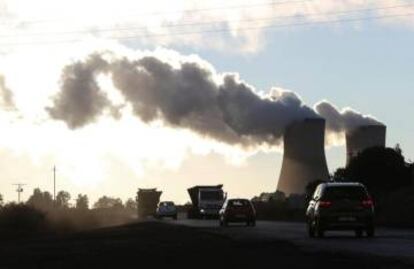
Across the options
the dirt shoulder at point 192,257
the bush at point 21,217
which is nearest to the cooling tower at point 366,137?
the bush at point 21,217

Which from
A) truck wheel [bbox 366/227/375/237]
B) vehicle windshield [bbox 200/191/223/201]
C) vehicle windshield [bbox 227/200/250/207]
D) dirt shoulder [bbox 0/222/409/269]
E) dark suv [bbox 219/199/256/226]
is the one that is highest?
vehicle windshield [bbox 200/191/223/201]

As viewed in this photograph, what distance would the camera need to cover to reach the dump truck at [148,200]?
103 metres

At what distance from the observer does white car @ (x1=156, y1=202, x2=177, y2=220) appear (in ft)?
294

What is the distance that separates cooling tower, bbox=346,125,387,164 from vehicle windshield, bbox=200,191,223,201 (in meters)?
19.2

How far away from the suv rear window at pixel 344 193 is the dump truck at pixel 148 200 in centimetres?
6931

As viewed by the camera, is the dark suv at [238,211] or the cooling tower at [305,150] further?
the cooling tower at [305,150]

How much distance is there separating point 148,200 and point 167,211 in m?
13.4

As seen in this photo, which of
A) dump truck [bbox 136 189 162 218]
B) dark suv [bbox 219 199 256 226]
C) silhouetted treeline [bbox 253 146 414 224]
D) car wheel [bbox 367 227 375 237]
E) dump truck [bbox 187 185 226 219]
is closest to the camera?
car wheel [bbox 367 227 375 237]

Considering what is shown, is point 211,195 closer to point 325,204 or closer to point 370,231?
point 370,231

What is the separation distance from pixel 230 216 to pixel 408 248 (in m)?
29.0

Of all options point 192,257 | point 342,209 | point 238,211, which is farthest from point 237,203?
point 192,257

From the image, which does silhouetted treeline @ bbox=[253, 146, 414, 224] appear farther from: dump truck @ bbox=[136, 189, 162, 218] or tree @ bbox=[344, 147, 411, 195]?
dump truck @ bbox=[136, 189, 162, 218]

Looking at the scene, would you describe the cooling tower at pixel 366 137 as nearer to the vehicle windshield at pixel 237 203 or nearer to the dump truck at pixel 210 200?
the dump truck at pixel 210 200

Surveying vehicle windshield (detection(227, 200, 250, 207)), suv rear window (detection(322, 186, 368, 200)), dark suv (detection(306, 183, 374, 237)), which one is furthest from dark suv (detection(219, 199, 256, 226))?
suv rear window (detection(322, 186, 368, 200))
